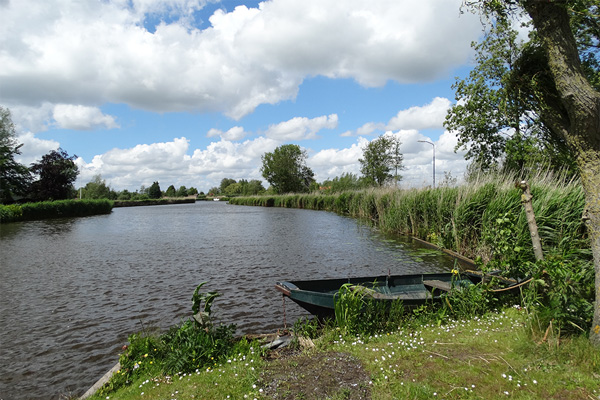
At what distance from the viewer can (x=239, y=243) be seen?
1900 cm

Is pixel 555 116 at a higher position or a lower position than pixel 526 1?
lower

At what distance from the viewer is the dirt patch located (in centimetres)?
372

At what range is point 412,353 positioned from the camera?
4609mm

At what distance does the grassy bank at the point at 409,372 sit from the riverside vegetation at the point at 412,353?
0.04 ft

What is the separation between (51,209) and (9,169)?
13263 millimetres

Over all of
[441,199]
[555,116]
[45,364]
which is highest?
[555,116]

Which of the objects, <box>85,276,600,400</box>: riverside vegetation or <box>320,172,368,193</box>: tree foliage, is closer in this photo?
<box>85,276,600,400</box>: riverside vegetation

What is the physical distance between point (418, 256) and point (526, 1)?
1032 cm

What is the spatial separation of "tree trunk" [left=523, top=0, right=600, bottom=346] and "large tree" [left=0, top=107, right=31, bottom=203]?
176ft

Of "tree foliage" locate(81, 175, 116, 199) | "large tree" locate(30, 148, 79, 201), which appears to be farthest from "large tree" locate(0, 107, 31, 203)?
"tree foliage" locate(81, 175, 116, 199)

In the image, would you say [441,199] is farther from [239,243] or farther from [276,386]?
[276,386]

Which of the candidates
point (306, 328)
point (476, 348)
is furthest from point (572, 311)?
point (306, 328)

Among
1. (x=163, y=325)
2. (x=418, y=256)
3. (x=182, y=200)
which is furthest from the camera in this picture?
(x=182, y=200)

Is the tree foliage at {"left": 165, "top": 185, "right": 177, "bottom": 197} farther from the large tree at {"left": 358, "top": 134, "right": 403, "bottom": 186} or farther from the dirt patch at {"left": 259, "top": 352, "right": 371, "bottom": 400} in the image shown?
the dirt patch at {"left": 259, "top": 352, "right": 371, "bottom": 400}
